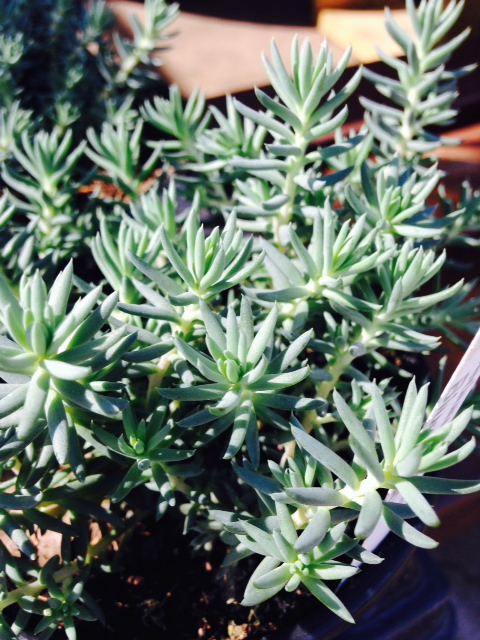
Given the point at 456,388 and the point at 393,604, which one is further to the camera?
the point at 393,604

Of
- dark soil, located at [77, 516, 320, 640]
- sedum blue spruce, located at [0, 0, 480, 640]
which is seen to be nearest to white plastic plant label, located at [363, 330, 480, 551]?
sedum blue spruce, located at [0, 0, 480, 640]

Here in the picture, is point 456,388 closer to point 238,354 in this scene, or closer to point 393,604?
point 238,354

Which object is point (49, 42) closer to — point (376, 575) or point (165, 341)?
point (165, 341)

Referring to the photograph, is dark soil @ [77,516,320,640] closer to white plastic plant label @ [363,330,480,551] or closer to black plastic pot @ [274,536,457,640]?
black plastic pot @ [274,536,457,640]

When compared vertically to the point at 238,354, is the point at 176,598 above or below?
below

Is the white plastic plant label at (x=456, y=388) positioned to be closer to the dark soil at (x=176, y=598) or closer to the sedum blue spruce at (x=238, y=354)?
the sedum blue spruce at (x=238, y=354)

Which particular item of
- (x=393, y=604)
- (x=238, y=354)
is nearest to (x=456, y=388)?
(x=238, y=354)
